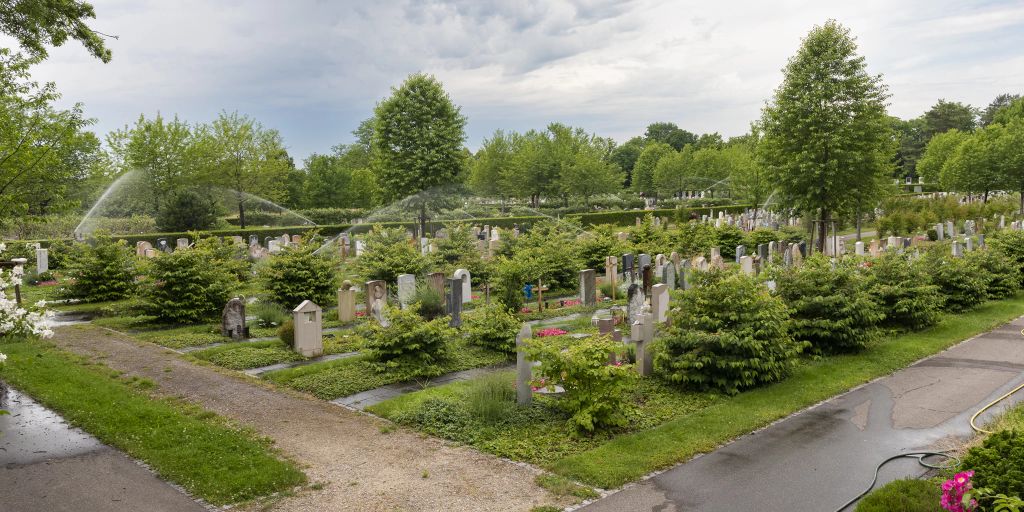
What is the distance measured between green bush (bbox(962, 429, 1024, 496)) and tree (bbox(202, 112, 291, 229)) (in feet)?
140

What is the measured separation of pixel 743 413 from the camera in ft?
31.8

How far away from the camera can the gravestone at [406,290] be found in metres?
15.9

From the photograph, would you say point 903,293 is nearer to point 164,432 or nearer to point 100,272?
point 164,432

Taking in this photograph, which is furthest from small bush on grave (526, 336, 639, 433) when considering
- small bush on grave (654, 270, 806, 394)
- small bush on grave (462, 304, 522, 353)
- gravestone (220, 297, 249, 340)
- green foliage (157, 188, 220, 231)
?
green foliage (157, 188, 220, 231)

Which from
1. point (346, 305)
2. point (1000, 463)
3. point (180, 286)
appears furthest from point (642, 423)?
point (180, 286)

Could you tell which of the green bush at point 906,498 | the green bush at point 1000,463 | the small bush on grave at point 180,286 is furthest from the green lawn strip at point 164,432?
the green bush at point 1000,463

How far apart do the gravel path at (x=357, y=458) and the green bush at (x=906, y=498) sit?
9.94 feet

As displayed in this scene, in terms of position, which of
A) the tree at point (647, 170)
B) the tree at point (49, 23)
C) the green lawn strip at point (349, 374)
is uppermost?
the tree at point (647, 170)

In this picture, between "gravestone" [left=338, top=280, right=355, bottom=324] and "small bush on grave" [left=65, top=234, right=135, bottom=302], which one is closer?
"gravestone" [left=338, top=280, right=355, bottom=324]

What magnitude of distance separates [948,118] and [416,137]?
9513 centimetres

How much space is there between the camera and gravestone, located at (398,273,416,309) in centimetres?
1593

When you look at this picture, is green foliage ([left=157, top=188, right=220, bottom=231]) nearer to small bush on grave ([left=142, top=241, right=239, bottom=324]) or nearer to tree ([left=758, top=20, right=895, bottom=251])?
small bush on grave ([left=142, top=241, right=239, bottom=324])

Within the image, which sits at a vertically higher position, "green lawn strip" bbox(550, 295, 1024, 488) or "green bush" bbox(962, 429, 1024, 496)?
"green bush" bbox(962, 429, 1024, 496)

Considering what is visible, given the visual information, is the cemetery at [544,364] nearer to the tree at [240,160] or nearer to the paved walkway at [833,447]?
the paved walkway at [833,447]
